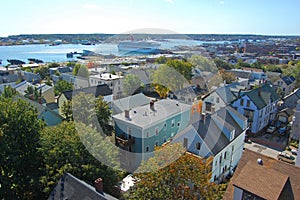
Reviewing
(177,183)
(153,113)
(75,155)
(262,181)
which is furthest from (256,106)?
(75,155)

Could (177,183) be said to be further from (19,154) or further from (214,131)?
(19,154)

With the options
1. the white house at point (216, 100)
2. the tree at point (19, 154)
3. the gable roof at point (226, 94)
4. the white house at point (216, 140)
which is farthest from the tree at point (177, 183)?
the gable roof at point (226, 94)

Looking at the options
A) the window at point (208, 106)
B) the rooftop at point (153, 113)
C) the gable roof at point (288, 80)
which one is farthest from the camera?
the gable roof at point (288, 80)

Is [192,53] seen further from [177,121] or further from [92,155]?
[92,155]

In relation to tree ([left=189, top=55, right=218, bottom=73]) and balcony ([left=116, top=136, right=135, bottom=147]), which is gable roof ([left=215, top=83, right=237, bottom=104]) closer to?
balcony ([left=116, top=136, right=135, bottom=147])

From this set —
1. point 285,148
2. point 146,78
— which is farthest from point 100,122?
point 146,78

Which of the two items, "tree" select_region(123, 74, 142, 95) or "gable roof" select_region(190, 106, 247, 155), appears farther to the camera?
"tree" select_region(123, 74, 142, 95)

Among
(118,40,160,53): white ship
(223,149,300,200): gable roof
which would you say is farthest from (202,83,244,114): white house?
(223,149,300,200): gable roof

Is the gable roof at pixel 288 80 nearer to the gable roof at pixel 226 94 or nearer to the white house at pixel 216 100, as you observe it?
the gable roof at pixel 226 94
